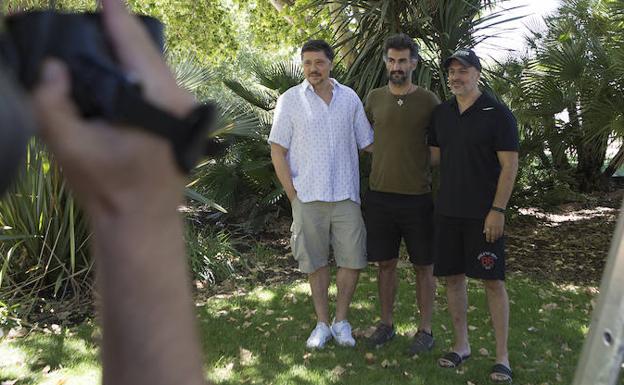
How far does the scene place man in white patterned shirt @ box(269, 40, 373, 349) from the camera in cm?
480

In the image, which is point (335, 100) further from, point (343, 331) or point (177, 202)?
point (177, 202)

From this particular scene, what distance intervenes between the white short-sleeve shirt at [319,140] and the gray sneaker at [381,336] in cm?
103

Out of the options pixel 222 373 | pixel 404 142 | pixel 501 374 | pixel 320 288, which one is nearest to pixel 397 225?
pixel 404 142

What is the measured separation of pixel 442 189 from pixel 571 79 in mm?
5327

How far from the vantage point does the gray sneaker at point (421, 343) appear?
192 inches

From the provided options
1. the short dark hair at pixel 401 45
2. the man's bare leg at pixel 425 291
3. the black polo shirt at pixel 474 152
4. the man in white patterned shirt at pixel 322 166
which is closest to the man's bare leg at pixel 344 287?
the man in white patterned shirt at pixel 322 166

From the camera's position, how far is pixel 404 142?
15.3ft

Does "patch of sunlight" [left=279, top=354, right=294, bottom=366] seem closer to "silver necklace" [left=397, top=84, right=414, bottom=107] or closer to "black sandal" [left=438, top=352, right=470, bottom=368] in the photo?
"black sandal" [left=438, top=352, right=470, bottom=368]

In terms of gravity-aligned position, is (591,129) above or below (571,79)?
below

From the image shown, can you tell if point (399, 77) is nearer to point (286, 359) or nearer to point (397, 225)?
point (397, 225)

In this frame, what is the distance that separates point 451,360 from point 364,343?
2.38 ft

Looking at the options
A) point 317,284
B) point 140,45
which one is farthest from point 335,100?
point 140,45

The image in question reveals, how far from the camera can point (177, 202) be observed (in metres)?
0.63

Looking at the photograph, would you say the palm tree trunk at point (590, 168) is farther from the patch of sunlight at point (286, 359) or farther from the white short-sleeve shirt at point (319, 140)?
the patch of sunlight at point (286, 359)
